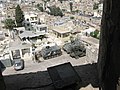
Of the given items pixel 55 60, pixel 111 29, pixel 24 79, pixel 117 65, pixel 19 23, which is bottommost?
pixel 55 60

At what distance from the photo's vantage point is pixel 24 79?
182cm

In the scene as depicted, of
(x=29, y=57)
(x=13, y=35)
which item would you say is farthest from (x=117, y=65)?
(x=13, y=35)

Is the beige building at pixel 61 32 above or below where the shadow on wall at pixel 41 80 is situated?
below

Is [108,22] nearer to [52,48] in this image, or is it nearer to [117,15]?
[117,15]

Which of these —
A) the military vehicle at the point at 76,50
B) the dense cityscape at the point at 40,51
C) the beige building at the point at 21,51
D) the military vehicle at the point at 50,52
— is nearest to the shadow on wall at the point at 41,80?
the dense cityscape at the point at 40,51

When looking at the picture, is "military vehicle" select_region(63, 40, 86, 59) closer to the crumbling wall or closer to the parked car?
the parked car

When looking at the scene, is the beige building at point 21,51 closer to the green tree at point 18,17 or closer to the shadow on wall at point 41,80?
the green tree at point 18,17

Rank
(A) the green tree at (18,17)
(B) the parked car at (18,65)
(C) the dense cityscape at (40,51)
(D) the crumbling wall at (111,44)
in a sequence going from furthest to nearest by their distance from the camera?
1. (A) the green tree at (18,17)
2. (B) the parked car at (18,65)
3. (C) the dense cityscape at (40,51)
4. (D) the crumbling wall at (111,44)

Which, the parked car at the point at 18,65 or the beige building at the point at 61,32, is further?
the beige building at the point at 61,32

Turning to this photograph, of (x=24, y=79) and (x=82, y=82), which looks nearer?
(x=82, y=82)

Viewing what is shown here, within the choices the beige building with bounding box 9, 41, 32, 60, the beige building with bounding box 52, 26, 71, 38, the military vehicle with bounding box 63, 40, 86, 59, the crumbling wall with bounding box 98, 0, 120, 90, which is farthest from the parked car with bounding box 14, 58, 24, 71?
the crumbling wall with bounding box 98, 0, 120, 90

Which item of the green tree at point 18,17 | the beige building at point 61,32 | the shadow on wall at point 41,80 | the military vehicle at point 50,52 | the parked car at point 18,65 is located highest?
the shadow on wall at point 41,80

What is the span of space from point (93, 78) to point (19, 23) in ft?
74.3

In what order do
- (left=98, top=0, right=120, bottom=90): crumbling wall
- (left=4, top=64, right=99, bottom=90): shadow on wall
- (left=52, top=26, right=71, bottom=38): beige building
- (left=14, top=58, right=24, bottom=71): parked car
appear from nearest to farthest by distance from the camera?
1. (left=98, top=0, right=120, bottom=90): crumbling wall
2. (left=4, top=64, right=99, bottom=90): shadow on wall
3. (left=14, top=58, right=24, bottom=71): parked car
4. (left=52, top=26, right=71, bottom=38): beige building
